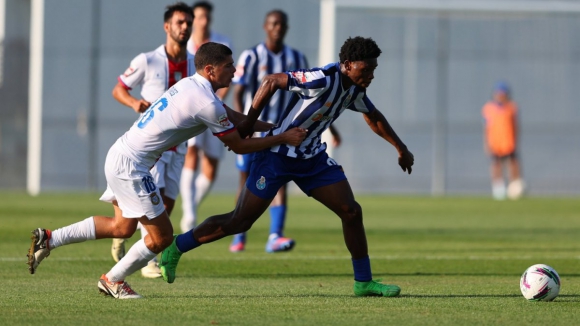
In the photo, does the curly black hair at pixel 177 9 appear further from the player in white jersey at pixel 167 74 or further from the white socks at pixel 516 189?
the white socks at pixel 516 189

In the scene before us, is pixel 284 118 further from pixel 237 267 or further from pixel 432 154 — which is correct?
pixel 432 154

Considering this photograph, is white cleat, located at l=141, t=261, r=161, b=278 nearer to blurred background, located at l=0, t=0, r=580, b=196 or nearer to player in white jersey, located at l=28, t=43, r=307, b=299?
player in white jersey, located at l=28, t=43, r=307, b=299

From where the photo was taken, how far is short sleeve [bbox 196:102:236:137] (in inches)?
270

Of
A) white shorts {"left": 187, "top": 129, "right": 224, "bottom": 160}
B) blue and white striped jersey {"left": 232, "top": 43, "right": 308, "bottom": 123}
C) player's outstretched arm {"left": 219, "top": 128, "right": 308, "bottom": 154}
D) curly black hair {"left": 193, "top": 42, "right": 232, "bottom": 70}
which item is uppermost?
blue and white striped jersey {"left": 232, "top": 43, "right": 308, "bottom": 123}

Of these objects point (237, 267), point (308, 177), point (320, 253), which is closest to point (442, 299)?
point (308, 177)

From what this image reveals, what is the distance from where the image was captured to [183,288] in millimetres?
7730

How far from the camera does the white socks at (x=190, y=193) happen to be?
35.8 feet

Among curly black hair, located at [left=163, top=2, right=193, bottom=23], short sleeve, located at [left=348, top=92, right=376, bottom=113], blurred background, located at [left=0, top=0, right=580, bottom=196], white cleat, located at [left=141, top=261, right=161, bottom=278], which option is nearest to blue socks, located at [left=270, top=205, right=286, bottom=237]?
white cleat, located at [left=141, top=261, right=161, bottom=278]

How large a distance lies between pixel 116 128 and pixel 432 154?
837cm

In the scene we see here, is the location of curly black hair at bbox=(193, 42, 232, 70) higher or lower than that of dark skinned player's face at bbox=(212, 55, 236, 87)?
higher

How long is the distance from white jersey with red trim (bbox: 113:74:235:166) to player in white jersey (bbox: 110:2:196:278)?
1774mm

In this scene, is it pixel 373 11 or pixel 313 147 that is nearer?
pixel 313 147

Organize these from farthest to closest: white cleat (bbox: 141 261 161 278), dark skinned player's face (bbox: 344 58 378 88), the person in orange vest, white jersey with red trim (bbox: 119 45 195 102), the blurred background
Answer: the blurred background, the person in orange vest, white jersey with red trim (bbox: 119 45 195 102), white cleat (bbox: 141 261 161 278), dark skinned player's face (bbox: 344 58 378 88)

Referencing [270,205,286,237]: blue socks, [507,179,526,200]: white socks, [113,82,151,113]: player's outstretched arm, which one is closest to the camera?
[113,82,151,113]: player's outstretched arm
